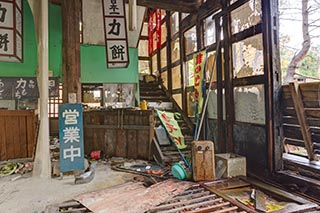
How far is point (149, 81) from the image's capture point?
940 cm

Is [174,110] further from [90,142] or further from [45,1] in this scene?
[45,1]

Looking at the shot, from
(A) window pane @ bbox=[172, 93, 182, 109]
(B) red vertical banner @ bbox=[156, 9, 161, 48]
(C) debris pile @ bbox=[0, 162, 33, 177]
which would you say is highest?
(B) red vertical banner @ bbox=[156, 9, 161, 48]

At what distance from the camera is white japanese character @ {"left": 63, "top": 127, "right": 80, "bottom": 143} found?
4398mm

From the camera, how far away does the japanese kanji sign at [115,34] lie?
488 centimetres

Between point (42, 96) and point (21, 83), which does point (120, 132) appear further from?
point (21, 83)

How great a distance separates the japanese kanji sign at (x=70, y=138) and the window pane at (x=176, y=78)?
3730 millimetres

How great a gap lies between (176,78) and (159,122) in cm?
192

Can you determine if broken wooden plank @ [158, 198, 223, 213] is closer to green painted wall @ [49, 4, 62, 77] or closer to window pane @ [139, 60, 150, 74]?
green painted wall @ [49, 4, 62, 77]

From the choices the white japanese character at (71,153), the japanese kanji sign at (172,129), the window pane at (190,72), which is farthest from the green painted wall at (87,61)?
the white japanese character at (71,153)

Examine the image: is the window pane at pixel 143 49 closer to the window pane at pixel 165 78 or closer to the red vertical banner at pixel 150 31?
the red vertical banner at pixel 150 31

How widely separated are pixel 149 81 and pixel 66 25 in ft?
15.9

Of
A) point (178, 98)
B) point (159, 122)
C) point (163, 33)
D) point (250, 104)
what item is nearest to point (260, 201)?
point (250, 104)

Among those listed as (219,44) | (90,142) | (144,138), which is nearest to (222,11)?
(219,44)

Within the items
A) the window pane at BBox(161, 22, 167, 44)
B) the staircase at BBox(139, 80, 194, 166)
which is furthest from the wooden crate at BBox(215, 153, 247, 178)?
the window pane at BBox(161, 22, 167, 44)
